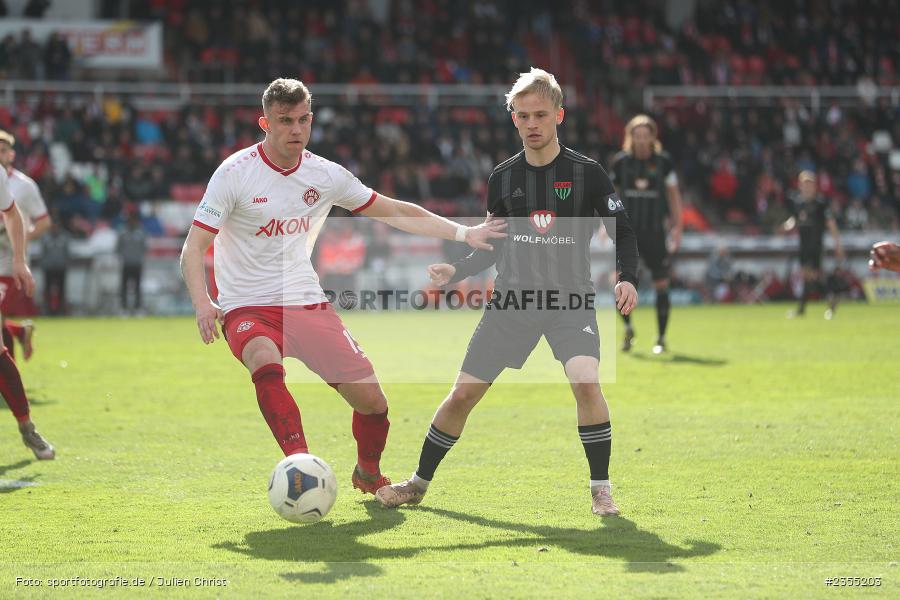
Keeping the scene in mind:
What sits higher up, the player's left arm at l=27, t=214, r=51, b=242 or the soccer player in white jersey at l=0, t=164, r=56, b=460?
the player's left arm at l=27, t=214, r=51, b=242

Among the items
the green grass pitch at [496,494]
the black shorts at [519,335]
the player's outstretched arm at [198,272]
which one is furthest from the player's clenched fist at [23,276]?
the black shorts at [519,335]

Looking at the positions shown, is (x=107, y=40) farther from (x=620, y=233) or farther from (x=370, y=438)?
(x=620, y=233)

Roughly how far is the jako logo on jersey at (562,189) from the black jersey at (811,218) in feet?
51.7

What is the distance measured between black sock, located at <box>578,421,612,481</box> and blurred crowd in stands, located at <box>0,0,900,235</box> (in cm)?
1977

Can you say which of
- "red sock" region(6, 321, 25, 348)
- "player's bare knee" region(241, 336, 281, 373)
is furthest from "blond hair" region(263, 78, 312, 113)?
"red sock" region(6, 321, 25, 348)

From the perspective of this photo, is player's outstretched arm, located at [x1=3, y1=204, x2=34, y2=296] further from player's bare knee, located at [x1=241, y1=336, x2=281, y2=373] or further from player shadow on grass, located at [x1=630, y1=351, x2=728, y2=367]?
player shadow on grass, located at [x1=630, y1=351, x2=728, y2=367]

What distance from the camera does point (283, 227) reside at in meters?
6.56

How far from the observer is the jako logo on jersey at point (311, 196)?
6629 mm

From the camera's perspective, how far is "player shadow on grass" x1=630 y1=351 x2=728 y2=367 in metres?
13.4

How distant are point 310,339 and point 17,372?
109 inches

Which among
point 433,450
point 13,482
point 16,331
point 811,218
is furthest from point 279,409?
point 811,218

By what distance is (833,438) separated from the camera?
835 centimetres

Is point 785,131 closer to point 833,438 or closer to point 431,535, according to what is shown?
point 833,438

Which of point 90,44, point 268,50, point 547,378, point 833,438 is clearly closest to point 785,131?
point 268,50
